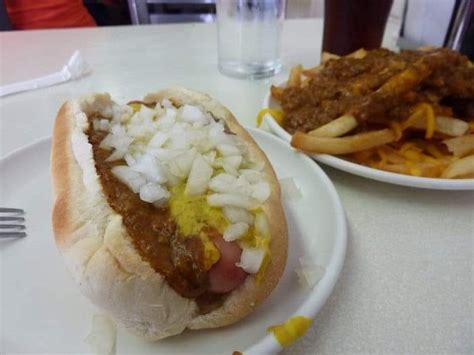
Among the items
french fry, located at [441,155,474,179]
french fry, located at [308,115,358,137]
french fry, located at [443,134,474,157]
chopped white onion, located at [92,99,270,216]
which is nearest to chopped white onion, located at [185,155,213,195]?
chopped white onion, located at [92,99,270,216]

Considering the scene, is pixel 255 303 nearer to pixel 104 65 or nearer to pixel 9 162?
pixel 9 162

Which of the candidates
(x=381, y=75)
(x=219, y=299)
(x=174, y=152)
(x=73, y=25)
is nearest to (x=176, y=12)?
(x=73, y=25)

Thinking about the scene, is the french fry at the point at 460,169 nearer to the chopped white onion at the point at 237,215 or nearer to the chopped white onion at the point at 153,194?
the chopped white onion at the point at 237,215

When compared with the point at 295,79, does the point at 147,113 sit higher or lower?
higher

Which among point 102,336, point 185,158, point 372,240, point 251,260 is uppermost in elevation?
point 185,158

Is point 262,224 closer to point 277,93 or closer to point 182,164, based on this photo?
point 182,164

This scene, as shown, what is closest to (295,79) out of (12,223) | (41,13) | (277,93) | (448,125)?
(277,93)
